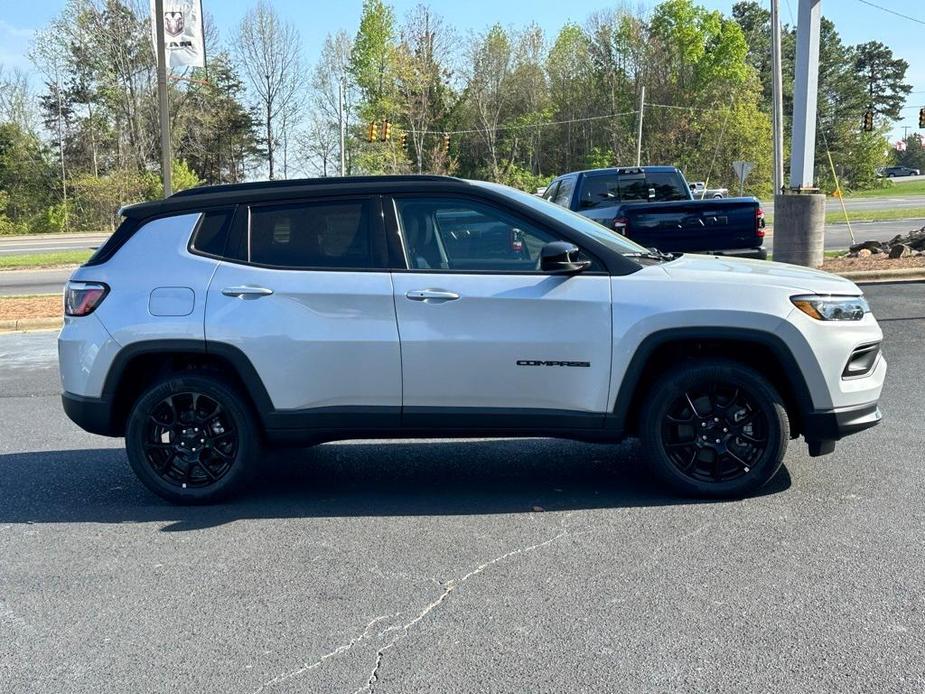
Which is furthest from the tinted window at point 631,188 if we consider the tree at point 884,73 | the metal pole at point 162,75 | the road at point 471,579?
the tree at point 884,73

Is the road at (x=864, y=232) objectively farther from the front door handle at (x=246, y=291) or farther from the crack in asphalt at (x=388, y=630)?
the crack in asphalt at (x=388, y=630)

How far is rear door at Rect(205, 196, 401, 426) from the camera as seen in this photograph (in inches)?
195

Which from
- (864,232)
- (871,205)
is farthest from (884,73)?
(864,232)

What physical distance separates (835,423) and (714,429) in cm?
62

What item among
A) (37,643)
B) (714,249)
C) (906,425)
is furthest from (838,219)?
(37,643)

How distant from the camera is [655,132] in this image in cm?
6769

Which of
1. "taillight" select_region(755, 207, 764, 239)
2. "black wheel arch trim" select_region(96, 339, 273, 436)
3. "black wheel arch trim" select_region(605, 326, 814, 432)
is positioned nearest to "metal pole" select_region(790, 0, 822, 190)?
"taillight" select_region(755, 207, 764, 239)

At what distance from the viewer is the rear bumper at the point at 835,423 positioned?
482 cm

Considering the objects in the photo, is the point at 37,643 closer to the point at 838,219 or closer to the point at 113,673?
the point at 113,673

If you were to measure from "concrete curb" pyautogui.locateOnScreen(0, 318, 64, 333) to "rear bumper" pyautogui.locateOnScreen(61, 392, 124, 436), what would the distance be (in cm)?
893

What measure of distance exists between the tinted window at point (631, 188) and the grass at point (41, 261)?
17.3m

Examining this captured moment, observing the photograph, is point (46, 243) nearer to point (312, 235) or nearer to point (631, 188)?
point (631, 188)

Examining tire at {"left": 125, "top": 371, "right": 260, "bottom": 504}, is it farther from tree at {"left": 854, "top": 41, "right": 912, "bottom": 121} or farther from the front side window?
tree at {"left": 854, "top": 41, "right": 912, "bottom": 121}

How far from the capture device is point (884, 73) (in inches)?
3875
